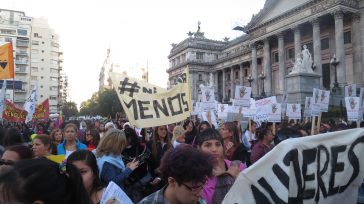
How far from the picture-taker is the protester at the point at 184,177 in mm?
2303

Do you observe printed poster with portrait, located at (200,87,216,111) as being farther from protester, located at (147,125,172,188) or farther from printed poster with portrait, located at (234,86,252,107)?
protester, located at (147,125,172,188)

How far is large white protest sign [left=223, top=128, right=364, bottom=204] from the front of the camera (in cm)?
209

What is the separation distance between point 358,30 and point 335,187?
121ft

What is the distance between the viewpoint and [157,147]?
5879 millimetres

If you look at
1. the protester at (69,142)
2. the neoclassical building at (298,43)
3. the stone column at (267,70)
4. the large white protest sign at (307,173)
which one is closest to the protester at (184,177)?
the large white protest sign at (307,173)

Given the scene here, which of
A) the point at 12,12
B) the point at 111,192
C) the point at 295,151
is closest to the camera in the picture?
the point at 295,151

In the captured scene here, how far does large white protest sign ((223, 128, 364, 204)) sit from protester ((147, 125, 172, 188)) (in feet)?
7.73

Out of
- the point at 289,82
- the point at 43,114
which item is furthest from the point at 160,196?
the point at 289,82

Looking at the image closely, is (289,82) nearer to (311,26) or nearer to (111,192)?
(311,26)

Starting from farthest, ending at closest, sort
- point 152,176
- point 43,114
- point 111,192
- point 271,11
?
point 271,11 < point 43,114 < point 152,176 < point 111,192

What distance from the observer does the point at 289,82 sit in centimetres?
2316

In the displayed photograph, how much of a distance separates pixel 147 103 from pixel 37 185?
4.41m

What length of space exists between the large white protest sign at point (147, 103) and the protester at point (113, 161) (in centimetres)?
127

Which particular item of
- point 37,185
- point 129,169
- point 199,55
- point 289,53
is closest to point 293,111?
point 129,169
